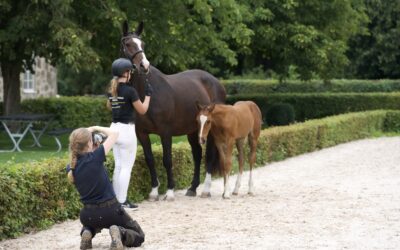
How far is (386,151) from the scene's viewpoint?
20594mm

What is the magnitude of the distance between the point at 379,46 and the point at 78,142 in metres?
38.9

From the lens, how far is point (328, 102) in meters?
32.3

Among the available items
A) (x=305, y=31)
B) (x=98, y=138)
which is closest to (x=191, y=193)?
(x=98, y=138)

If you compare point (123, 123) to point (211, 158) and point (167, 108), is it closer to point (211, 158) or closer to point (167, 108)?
point (167, 108)

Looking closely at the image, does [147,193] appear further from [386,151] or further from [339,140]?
[339,140]

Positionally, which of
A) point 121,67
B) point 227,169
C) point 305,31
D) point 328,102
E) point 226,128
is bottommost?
point 227,169

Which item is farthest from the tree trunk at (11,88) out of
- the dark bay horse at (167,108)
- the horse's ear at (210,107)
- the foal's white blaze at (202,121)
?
the foal's white blaze at (202,121)

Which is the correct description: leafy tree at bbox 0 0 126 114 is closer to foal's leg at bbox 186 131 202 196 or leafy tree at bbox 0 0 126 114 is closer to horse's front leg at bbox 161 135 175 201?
foal's leg at bbox 186 131 202 196

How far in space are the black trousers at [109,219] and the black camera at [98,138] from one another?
759mm

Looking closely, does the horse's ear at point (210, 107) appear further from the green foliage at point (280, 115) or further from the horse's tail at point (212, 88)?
the green foliage at point (280, 115)

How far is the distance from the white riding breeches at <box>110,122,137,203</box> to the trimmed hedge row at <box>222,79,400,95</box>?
33.4 m

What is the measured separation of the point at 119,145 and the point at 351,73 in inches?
1572

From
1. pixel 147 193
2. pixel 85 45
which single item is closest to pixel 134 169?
pixel 147 193

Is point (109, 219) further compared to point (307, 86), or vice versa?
point (307, 86)
